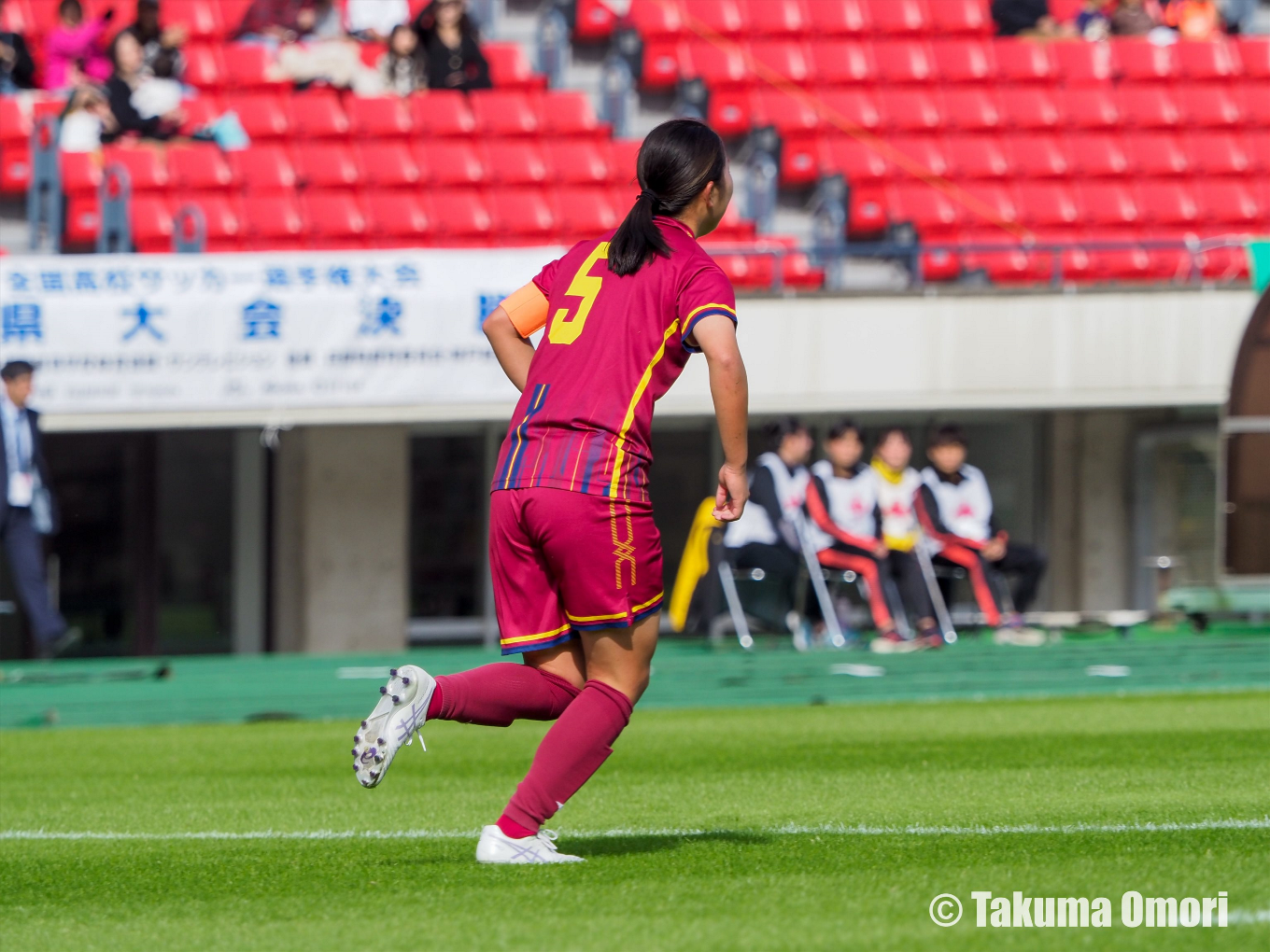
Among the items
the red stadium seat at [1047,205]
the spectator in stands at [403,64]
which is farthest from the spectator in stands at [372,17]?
the red stadium seat at [1047,205]

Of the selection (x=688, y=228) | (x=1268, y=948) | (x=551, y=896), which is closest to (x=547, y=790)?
(x=551, y=896)

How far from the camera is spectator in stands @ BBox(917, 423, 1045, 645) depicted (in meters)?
14.4

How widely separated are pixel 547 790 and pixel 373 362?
10.3 m

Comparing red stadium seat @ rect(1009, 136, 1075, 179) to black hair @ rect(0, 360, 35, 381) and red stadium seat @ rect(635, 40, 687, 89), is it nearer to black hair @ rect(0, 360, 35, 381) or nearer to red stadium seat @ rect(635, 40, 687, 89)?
red stadium seat @ rect(635, 40, 687, 89)

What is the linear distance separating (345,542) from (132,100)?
4.36 metres

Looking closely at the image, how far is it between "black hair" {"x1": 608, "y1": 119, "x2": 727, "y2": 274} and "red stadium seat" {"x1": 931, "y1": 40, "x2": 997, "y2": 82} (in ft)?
49.7

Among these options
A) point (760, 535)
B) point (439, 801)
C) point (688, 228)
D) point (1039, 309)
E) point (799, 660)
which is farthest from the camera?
point (1039, 309)

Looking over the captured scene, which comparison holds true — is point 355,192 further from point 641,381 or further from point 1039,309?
point 641,381

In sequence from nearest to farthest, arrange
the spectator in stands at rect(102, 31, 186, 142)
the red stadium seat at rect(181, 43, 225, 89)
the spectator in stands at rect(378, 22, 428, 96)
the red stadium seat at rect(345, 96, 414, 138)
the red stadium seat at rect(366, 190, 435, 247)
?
1. the spectator in stands at rect(102, 31, 186, 142)
2. the red stadium seat at rect(366, 190, 435, 247)
3. the red stadium seat at rect(345, 96, 414, 138)
4. the spectator in stands at rect(378, 22, 428, 96)
5. the red stadium seat at rect(181, 43, 225, 89)

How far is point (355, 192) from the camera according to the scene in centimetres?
1648

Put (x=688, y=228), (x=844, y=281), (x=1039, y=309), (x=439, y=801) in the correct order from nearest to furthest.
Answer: (x=688, y=228) → (x=439, y=801) → (x=1039, y=309) → (x=844, y=281)

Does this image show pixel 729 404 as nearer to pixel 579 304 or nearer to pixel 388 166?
pixel 579 304

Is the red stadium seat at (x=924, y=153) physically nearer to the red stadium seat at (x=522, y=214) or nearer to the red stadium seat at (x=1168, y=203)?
the red stadium seat at (x=1168, y=203)

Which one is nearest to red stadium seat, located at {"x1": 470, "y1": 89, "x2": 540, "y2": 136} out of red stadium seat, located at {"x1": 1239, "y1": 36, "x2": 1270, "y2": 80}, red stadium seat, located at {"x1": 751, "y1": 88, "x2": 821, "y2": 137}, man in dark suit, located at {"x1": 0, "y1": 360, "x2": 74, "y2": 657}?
red stadium seat, located at {"x1": 751, "y1": 88, "x2": 821, "y2": 137}
